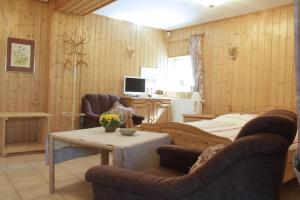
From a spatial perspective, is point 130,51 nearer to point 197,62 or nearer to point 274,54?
point 197,62

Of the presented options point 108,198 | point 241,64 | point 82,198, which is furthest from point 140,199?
point 241,64

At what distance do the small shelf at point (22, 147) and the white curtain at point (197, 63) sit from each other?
131 inches

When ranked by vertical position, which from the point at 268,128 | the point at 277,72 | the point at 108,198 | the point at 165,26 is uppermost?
the point at 165,26

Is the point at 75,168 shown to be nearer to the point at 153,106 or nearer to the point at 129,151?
the point at 129,151

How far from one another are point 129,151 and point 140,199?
659 mm

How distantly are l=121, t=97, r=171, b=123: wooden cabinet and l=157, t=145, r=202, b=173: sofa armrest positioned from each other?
11.0ft

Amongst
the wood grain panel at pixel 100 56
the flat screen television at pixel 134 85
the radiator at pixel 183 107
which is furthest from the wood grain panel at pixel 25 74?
the radiator at pixel 183 107

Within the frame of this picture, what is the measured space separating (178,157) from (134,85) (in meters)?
3.90

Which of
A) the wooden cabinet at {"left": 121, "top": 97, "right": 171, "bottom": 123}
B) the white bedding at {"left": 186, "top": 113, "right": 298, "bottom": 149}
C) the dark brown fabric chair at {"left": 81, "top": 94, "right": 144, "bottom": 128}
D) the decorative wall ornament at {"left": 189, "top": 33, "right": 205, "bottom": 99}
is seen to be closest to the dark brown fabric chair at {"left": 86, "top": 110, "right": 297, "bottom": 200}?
the white bedding at {"left": 186, "top": 113, "right": 298, "bottom": 149}

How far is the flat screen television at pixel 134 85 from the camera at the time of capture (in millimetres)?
5914

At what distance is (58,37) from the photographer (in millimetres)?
5012

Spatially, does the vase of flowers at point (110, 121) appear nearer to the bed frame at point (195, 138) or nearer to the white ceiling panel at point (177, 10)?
the bed frame at point (195, 138)

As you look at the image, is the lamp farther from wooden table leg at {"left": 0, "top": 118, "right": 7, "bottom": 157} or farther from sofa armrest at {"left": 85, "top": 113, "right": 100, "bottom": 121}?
wooden table leg at {"left": 0, "top": 118, "right": 7, "bottom": 157}

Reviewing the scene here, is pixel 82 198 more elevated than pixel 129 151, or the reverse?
pixel 129 151
